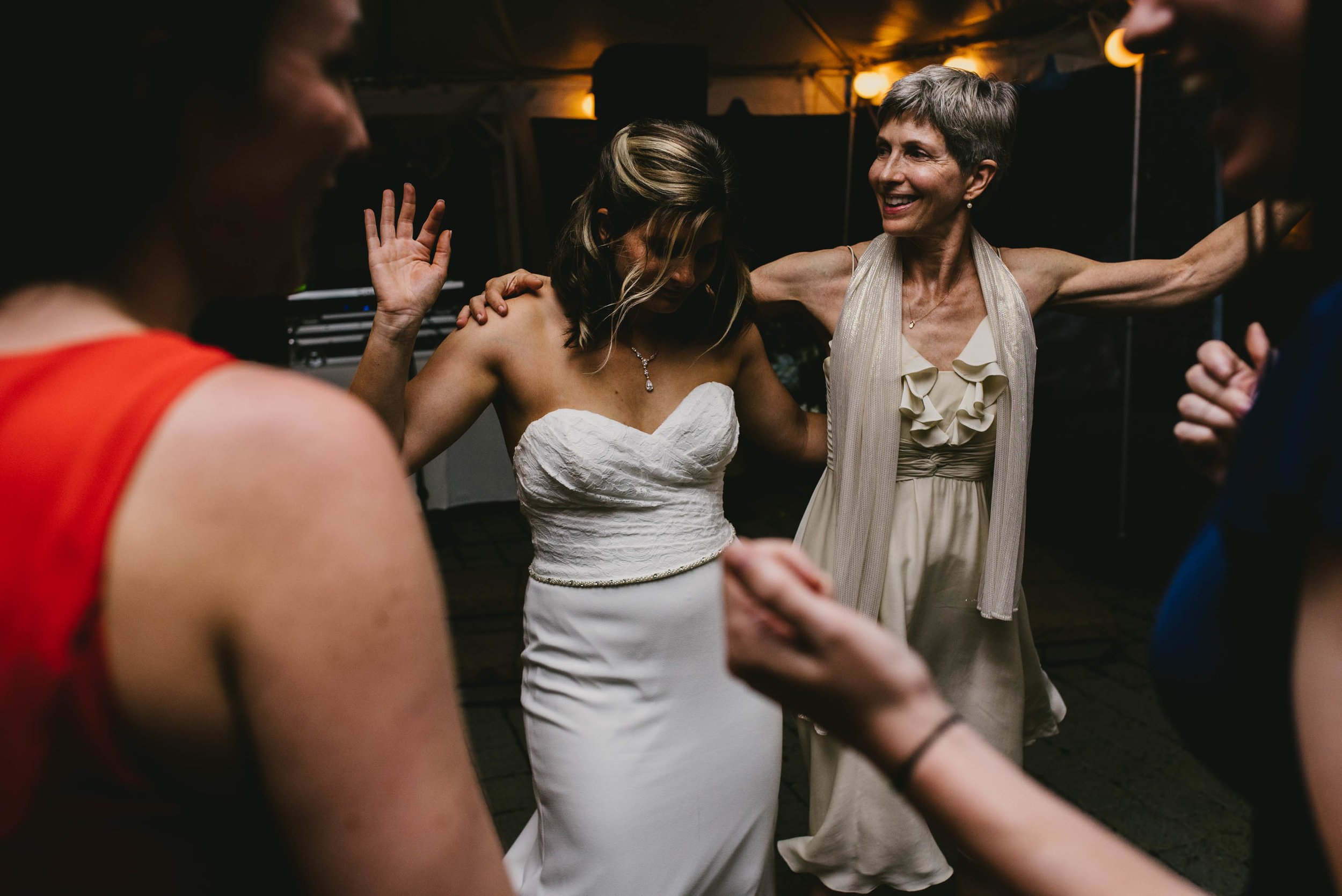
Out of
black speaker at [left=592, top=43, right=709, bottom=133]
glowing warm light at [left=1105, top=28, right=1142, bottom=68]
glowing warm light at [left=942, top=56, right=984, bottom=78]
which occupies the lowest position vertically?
black speaker at [left=592, top=43, right=709, bottom=133]

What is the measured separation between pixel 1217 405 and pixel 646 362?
154 cm

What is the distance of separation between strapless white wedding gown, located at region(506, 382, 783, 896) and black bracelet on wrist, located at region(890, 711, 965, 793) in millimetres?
1555

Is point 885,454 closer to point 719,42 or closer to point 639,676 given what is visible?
point 639,676

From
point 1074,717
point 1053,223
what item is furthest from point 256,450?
point 1053,223

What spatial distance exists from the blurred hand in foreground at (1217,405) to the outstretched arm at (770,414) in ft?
4.86

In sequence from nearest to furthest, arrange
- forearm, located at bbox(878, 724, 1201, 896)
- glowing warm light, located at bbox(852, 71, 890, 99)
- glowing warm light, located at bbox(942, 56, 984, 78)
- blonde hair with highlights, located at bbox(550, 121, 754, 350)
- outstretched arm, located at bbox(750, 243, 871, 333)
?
forearm, located at bbox(878, 724, 1201, 896) < blonde hair with highlights, located at bbox(550, 121, 754, 350) < outstretched arm, located at bbox(750, 243, 871, 333) < glowing warm light, located at bbox(942, 56, 984, 78) < glowing warm light, located at bbox(852, 71, 890, 99)

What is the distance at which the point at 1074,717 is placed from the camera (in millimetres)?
4246

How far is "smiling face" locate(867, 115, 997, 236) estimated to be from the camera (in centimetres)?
277

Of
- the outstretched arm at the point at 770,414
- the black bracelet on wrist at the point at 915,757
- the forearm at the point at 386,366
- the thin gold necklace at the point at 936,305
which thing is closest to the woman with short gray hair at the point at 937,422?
the thin gold necklace at the point at 936,305

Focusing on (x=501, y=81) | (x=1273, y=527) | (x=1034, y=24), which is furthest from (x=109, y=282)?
(x=501, y=81)

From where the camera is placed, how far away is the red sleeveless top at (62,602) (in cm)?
63

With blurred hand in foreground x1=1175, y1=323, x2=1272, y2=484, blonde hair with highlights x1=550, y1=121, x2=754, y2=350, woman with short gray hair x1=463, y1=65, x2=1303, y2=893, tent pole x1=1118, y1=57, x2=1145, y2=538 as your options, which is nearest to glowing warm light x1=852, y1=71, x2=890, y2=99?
tent pole x1=1118, y1=57, x2=1145, y2=538

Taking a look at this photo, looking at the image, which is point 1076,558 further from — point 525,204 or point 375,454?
point 375,454

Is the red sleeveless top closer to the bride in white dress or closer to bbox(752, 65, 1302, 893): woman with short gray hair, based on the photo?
the bride in white dress
